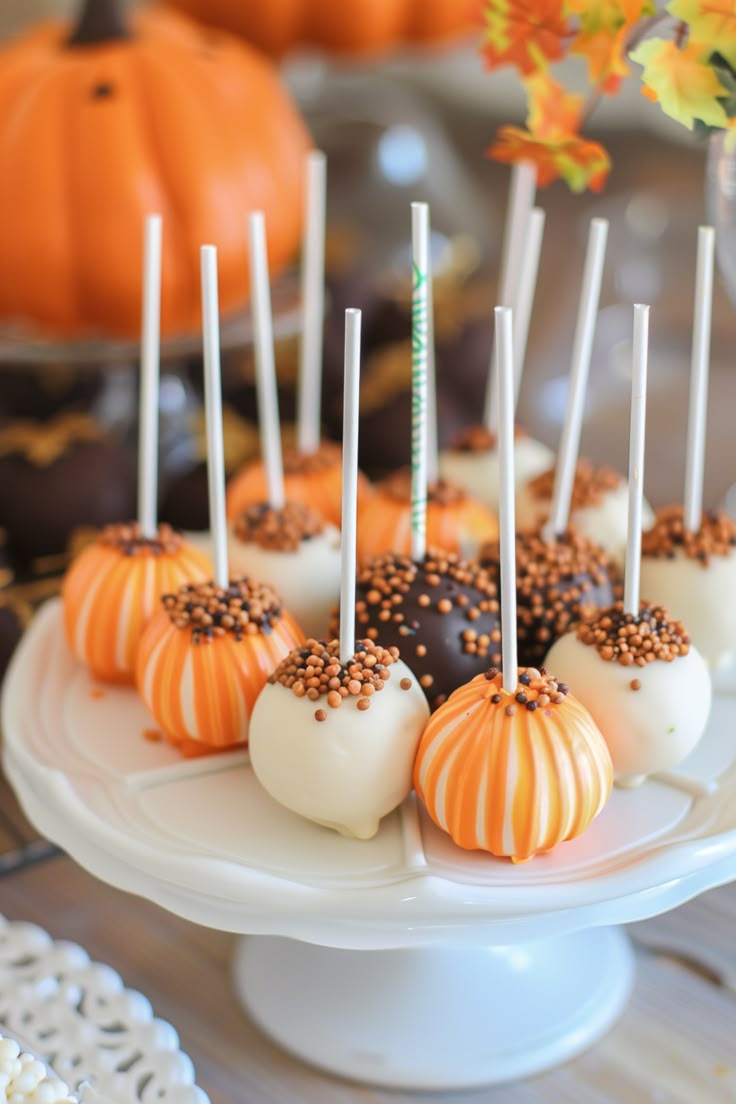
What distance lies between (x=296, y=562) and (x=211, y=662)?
0.14 m

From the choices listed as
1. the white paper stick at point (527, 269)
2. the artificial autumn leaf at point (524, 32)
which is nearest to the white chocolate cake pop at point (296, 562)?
the white paper stick at point (527, 269)

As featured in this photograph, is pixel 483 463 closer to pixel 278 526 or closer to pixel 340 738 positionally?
pixel 278 526

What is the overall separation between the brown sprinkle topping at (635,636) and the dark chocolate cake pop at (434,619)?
6 centimetres

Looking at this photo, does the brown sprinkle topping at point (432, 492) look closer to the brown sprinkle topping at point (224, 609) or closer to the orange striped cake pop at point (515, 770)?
the brown sprinkle topping at point (224, 609)

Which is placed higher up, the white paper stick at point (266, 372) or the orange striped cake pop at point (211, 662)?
the white paper stick at point (266, 372)

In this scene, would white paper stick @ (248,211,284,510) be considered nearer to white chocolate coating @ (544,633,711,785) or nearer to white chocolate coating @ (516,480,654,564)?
white chocolate coating @ (516,480,654,564)

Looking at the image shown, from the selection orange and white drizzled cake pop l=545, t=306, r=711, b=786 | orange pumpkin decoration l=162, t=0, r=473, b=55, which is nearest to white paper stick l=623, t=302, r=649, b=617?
orange and white drizzled cake pop l=545, t=306, r=711, b=786

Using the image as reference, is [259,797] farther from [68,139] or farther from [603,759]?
[68,139]

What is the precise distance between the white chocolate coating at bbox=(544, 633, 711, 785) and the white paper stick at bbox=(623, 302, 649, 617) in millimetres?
55

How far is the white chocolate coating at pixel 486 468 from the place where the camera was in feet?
3.33

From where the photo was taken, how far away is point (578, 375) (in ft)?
2.72

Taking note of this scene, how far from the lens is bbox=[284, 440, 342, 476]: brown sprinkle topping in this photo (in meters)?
1.02

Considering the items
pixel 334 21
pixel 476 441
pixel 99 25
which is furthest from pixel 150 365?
pixel 334 21

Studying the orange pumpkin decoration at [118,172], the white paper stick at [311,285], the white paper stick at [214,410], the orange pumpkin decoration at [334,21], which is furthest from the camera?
the orange pumpkin decoration at [334,21]
